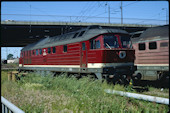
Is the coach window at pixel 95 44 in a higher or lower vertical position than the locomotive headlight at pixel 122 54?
higher

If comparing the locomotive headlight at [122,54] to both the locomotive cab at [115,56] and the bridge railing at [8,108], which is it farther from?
the bridge railing at [8,108]

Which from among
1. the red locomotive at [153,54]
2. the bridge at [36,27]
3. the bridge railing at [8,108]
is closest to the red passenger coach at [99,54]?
the red locomotive at [153,54]

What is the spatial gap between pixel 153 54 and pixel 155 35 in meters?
1.19

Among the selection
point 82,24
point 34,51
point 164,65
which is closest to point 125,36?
point 164,65

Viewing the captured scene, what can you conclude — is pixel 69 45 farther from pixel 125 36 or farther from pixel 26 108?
pixel 26 108

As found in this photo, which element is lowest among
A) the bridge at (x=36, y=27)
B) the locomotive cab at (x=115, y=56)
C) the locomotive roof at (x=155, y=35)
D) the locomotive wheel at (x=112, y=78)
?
the locomotive wheel at (x=112, y=78)

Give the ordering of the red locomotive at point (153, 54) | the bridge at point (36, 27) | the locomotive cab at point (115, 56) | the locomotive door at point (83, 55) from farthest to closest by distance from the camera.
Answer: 1. the bridge at point (36, 27)
2. the red locomotive at point (153, 54)
3. the locomotive door at point (83, 55)
4. the locomotive cab at point (115, 56)

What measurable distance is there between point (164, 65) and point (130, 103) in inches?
237

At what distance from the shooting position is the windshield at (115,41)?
10.8 meters

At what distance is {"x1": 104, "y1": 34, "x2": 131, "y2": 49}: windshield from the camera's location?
10.8m

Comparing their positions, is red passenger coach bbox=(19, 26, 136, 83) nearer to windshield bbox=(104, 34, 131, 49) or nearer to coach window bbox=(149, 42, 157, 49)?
windshield bbox=(104, 34, 131, 49)

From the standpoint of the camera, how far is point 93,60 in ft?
35.8

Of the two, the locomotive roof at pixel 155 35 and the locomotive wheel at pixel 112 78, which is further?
Answer: the locomotive roof at pixel 155 35

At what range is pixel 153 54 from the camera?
40.6ft
